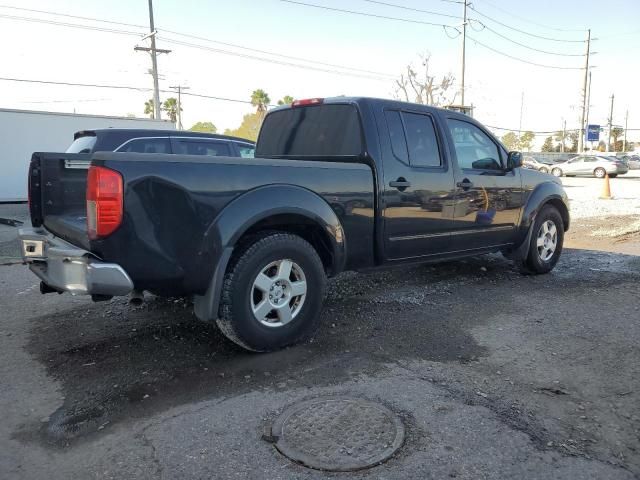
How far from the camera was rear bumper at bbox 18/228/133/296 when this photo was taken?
3.10m

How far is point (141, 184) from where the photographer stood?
10.2ft

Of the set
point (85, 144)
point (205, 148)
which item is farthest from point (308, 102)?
point (85, 144)

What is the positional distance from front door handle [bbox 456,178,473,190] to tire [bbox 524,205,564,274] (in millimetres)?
1450

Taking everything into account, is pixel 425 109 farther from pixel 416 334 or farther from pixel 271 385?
pixel 271 385

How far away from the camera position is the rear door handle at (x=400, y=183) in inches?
178

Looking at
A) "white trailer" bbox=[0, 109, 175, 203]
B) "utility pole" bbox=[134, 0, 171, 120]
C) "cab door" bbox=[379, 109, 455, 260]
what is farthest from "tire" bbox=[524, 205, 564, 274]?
"utility pole" bbox=[134, 0, 171, 120]

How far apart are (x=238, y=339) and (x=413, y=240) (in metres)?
1.95

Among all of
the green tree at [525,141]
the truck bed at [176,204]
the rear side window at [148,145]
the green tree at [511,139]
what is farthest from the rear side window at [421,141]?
the green tree at [525,141]

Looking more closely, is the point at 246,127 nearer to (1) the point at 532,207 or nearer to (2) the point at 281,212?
(1) the point at 532,207

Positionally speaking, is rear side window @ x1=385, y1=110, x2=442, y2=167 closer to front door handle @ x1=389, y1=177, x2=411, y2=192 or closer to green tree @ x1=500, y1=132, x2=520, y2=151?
front door handle @ x1=389, y1=177, x2=411, y2=192

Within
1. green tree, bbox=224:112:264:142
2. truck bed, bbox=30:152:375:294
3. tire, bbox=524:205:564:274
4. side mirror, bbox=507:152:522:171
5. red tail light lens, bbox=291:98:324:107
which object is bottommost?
tire, bbox=524:205:564:274

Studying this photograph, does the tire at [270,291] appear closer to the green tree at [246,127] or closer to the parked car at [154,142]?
the parked car at [154,142]

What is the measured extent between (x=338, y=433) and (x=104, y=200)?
187 centimetres

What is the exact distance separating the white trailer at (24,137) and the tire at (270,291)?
13262 mm
